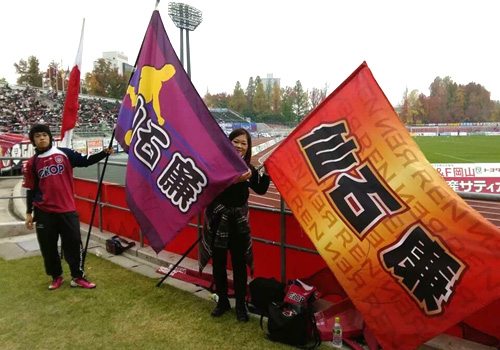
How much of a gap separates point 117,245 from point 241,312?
2658 millimetres

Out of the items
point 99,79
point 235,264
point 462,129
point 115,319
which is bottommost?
point 115,319

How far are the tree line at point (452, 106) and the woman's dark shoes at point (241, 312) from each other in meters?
92.8

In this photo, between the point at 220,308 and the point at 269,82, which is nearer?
the point at 220,308

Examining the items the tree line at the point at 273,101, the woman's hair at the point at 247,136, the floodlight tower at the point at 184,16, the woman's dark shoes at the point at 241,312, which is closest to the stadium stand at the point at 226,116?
the tree line at the point at 273,101

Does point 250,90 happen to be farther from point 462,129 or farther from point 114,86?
point 462,129

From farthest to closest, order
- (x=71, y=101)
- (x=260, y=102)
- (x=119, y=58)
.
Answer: (x=119, y=58) < (x=260, y=102) < (x=71, y=101)

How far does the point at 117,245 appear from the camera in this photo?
17.6ft

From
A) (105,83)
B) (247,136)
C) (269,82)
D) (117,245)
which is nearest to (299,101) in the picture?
(269,82)

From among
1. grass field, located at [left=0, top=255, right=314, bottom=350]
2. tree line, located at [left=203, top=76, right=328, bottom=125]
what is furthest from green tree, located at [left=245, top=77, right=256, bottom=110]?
grass field, located at [left=0, top=255, right=314, bottom=350]

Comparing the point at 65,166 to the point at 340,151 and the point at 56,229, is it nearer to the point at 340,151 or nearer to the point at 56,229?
the point at 56,229

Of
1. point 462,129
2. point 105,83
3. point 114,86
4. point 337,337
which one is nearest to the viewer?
point 337,337

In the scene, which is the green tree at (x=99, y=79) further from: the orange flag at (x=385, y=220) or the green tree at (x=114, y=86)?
the orange flag at (x=385, y=220)

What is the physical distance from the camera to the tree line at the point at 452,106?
289 ft

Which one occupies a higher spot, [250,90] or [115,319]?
[250,90]
